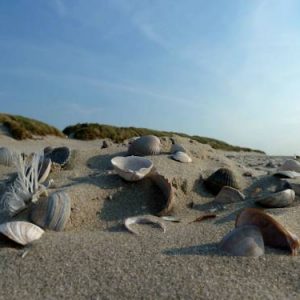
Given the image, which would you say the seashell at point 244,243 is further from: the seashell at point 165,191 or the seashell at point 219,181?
the seashell at point 219,181

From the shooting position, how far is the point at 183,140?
724cm

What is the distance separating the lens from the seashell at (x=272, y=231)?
3.36 meters

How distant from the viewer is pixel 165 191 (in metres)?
4.90

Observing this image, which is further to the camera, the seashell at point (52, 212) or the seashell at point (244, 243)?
the seashell at point (52, 212)

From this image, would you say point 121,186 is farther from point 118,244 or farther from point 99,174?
point 118,244

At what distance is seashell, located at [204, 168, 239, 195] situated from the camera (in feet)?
17.6

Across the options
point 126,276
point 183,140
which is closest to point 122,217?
point 126,276

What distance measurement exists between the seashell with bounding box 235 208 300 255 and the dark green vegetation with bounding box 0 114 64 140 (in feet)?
32.0

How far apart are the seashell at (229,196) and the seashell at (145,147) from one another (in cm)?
139

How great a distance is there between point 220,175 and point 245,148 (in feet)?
48.6

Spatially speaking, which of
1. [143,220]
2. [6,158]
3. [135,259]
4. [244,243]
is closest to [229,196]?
[143,220]

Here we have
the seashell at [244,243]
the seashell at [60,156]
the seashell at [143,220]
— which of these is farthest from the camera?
the seashell at [60,156]

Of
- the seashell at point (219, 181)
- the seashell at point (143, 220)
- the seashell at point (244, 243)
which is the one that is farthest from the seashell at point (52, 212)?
the seashell at point (219, 181)

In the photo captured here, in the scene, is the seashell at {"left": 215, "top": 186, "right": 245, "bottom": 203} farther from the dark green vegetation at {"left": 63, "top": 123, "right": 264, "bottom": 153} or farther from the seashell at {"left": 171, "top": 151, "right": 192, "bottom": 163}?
the dark green vegetation at {"left": 63, "top": 123, "right": 264, "bottom": 153}
